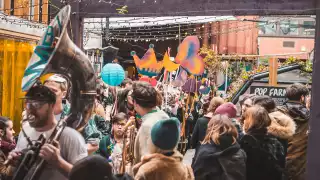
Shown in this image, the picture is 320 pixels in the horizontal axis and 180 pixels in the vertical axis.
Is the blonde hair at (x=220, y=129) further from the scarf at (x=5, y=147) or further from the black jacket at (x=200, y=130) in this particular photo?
the black jacket at (x=200, y=130)

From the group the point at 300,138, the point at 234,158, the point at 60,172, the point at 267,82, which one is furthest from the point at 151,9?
the point at 267,82

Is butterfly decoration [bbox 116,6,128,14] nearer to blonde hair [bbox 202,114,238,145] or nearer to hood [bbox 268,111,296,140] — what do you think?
blonde hair [bbox 202,114,238,145]

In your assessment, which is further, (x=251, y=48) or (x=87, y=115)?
(x=251, y=48)

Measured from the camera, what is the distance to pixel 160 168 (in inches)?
147

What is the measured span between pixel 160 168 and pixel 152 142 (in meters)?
0.25

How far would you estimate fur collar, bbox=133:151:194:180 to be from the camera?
3715 mm

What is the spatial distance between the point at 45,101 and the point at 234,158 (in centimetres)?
231

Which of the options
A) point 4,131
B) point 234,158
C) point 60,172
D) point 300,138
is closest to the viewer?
point 60,172

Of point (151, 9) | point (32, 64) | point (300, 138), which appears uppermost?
point (151, 9)

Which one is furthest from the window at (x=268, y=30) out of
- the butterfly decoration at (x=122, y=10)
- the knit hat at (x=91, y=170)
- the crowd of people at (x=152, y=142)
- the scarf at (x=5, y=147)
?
the knit hat at (x=91, y=170)

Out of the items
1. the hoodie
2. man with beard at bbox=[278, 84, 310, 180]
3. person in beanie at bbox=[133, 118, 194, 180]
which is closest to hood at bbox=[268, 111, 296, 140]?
man with beard at bbox=[278, 84, 310, 180]

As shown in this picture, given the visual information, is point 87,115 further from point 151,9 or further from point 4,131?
point 151,9

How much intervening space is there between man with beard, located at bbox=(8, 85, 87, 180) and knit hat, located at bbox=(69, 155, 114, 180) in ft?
1.30

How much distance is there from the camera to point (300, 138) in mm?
6652
